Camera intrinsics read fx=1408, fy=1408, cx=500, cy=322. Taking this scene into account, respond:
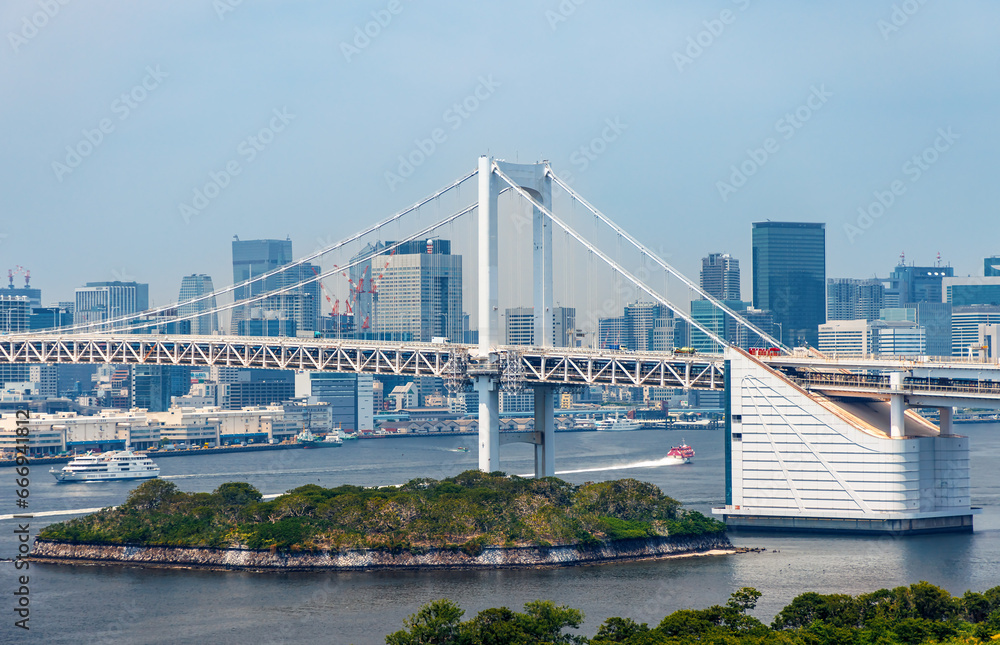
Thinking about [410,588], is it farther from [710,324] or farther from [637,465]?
[710,324]

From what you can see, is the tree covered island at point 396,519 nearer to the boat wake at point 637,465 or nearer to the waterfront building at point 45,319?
the boat wake at point 637,465

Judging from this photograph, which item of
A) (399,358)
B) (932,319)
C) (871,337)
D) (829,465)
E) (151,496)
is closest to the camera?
(829,465)

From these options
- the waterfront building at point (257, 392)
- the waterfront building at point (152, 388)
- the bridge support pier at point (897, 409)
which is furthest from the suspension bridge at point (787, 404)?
the waterfront building at point (152, 388)

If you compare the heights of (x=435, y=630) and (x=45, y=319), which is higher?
(x=45, y=319)

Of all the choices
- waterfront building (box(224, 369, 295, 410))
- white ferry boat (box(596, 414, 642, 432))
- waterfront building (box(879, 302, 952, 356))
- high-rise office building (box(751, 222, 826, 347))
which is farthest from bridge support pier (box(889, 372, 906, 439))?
waterfront building (box(879, 302, 952, 356))

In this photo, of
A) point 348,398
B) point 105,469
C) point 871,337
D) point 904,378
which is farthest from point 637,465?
point 871,337

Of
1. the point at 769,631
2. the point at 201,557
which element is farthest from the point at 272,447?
the point at 769,631

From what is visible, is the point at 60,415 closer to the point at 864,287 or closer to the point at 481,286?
the point at 481,286
